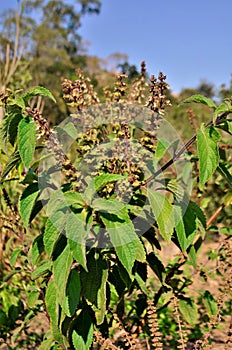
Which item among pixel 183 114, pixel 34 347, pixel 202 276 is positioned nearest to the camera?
pixel 202 276

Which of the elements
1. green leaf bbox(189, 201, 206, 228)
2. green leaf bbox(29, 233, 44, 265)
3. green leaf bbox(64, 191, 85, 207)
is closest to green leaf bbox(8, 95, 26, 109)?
green leaf bbox(64, 191, 85, 207)

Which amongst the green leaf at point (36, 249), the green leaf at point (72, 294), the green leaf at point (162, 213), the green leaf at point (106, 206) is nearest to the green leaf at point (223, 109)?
the green leaf at point (162, 213)

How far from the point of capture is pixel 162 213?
1.27 meters

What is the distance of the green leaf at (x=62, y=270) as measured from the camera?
117 cm

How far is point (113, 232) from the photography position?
45.3 inches

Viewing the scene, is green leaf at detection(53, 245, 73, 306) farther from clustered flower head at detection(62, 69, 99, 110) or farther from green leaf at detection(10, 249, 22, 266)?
green leaf at detection(10, 249, 22, 266)

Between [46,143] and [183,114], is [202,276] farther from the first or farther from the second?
[183,114]

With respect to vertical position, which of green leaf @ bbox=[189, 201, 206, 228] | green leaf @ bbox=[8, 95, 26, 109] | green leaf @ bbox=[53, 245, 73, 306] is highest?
green leaf @ bbox=[8, 95, 26, 109]

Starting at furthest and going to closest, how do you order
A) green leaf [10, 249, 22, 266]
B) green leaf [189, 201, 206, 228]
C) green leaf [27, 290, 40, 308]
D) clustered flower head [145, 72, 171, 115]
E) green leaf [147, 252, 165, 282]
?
green leaf [10, 249, 22, 266] → green leaf [27, 290, 40, 308] → green leaf [147, 252, 165, 282] → green leaf [189, 201, 206, 228] → clustered flower head [145, 72, 171, 115]

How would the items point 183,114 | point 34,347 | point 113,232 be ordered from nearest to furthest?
point 113,232
point 34,347
point 183,114

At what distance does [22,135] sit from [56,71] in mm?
22875

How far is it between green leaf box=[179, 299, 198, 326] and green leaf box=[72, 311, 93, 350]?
567 mm

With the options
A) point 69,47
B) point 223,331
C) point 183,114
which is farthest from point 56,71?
point 223,331

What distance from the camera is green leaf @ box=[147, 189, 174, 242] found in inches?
49.1
